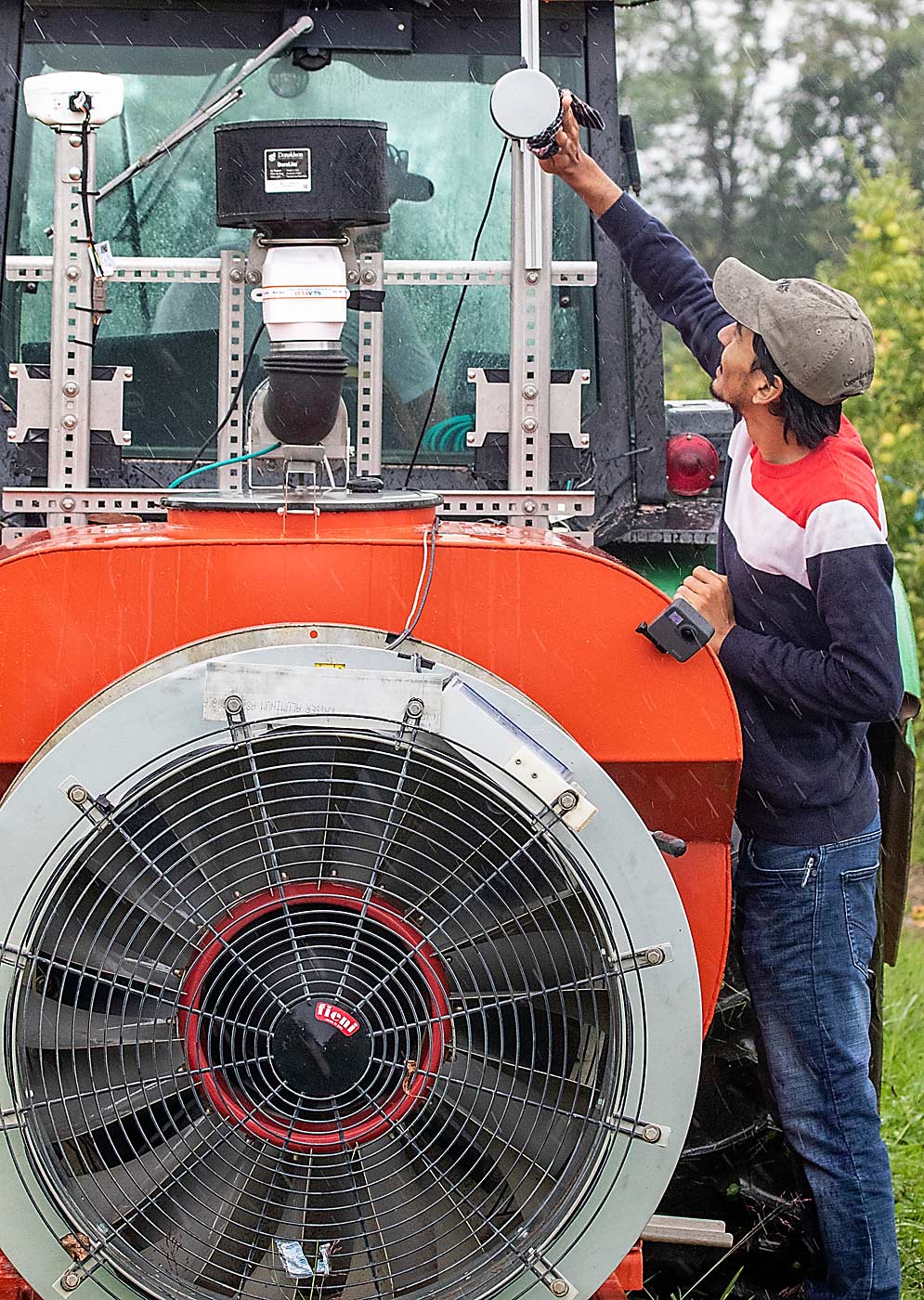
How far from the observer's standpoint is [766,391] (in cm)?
245

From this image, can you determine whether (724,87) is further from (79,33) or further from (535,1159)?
(535,1159)

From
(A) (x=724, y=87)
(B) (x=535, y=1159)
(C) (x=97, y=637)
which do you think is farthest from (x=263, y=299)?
(A) (x=724, y=87)

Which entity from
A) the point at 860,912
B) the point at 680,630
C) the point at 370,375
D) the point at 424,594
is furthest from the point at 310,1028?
the point at 370,375

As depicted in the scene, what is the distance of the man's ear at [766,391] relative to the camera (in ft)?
8.00

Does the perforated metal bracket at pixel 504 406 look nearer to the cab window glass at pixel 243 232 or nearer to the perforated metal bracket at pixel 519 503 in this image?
the perforated metal bracket at pixel 519 503

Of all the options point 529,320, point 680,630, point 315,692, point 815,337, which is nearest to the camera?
point 315,692

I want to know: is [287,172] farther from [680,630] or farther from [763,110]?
[763,110]

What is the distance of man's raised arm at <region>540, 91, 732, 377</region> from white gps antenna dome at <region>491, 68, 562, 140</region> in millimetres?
266

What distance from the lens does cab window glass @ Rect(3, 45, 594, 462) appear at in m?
3.23

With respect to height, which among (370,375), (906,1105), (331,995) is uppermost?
(370,375)

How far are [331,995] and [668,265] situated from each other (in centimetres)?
144

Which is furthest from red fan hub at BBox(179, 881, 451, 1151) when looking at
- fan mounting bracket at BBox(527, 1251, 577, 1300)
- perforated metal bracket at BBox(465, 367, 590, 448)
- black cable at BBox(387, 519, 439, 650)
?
perforated metal bracket at BBox(465, 367, 590, 448)

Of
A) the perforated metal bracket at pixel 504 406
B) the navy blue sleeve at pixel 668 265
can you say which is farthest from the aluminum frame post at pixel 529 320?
the navy blue sleeve at pixel 668 265

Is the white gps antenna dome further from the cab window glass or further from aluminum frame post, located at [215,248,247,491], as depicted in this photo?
the cab window glass
